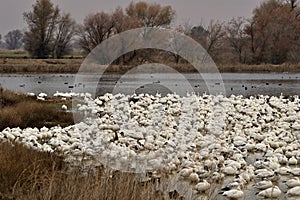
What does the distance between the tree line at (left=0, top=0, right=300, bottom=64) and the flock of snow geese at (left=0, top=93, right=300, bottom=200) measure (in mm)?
23347

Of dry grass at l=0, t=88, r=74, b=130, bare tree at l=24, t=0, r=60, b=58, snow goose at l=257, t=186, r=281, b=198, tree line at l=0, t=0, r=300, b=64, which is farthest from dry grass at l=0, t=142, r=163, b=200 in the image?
bare tree at l=24, t=0, r=60, b=58

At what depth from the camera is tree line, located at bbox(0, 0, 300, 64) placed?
4428cm

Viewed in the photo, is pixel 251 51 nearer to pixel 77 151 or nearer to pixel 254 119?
→ pixel 254 119

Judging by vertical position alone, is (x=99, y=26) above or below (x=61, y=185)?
above

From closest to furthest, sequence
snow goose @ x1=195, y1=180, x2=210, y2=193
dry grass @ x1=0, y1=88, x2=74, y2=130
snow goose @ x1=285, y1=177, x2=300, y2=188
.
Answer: snow goose @ x1=195, y1=180, x2=210, y2=193
snow goose @ x1=285, y1=177, x2=300, y2=188
dry grass @ x1=0, y1=88, x2=74, y2=130

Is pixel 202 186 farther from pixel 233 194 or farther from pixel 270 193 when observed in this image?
pixel 270 193

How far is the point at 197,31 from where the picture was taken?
52.2 meters

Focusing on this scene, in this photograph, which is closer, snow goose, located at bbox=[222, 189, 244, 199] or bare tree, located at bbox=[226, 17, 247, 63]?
snow goose, located at bbox=[222, 189, 244, 199]

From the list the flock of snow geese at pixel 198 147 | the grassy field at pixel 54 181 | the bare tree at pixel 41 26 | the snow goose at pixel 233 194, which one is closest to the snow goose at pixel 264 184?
the flock of snow geese at pixel 198 147

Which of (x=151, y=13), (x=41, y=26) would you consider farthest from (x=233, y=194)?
(x=41, y=26)

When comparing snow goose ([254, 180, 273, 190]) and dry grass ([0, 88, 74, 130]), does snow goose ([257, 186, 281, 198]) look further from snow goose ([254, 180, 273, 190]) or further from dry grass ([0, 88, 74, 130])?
dry grass ([0, 88, 74, 130])

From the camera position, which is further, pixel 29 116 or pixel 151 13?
pixel 151 13

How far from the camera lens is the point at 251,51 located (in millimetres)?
58781

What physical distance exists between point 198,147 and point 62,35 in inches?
2359
